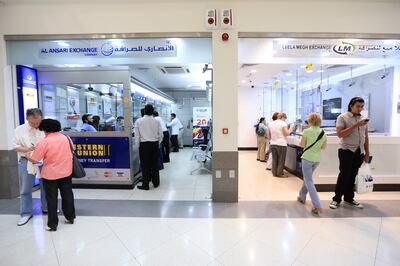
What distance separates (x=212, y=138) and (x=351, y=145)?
198 centimetres

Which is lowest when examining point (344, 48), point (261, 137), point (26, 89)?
point (261, 137)

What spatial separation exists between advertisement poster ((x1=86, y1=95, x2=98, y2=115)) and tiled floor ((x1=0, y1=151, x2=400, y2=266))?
1.68 meters

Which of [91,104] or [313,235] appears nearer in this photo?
[313,235]

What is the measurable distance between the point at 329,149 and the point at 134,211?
350cm

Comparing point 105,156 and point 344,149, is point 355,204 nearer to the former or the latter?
point 344,149

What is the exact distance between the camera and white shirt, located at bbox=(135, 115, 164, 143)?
442 cm

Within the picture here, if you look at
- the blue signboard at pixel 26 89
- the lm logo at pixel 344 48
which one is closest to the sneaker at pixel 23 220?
the blue signboard at pixel 26 89

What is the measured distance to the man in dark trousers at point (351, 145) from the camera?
3.27m

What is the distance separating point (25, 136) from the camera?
2916 mm

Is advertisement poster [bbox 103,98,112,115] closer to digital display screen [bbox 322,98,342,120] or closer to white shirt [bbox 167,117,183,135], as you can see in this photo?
white shirt [bbox 167,117,183,135]

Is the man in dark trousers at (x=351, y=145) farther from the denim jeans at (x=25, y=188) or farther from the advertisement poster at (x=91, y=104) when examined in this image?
the advertisement poster at (x=91, y=104)

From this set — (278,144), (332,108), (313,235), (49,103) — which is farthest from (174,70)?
(332,108)

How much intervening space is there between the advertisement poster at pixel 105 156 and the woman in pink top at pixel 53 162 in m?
1.52

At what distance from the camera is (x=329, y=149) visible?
13.8 ft
